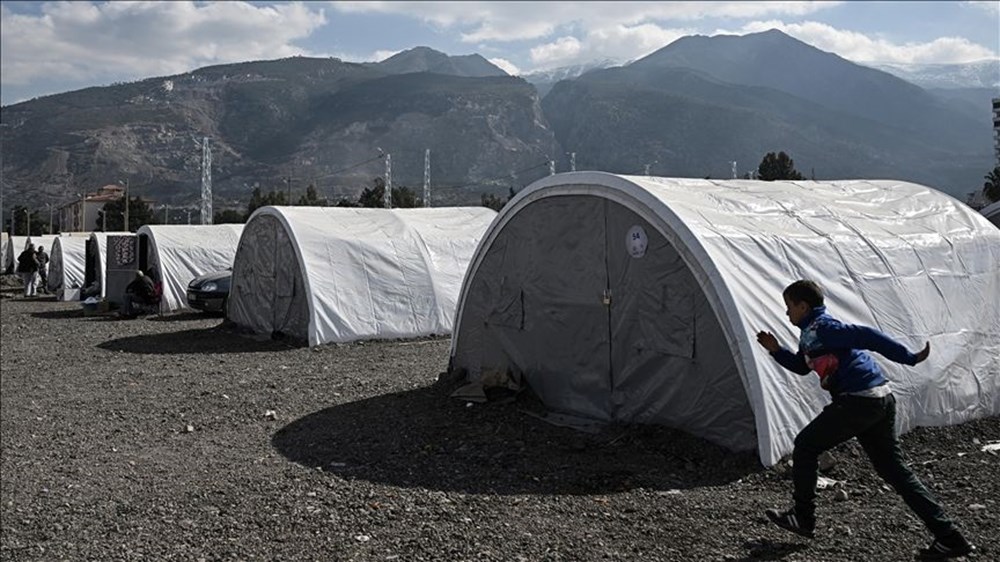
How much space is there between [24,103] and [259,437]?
20459 centimetres

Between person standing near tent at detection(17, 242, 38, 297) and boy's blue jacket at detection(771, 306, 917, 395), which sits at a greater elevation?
boy's blue jacket at detection(771, 306, 917, 395)

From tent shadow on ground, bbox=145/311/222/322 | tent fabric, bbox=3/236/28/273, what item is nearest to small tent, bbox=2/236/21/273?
tent fabric, bbox=3/236/28/273

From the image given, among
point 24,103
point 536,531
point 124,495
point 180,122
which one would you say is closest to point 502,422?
point 536,531

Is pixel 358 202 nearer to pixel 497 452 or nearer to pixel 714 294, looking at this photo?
pixel 497 452

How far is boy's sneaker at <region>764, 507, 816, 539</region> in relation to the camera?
5.55 metres

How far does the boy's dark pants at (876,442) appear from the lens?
204 inches

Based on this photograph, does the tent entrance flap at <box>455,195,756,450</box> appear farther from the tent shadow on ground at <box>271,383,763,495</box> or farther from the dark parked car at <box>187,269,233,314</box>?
the dark parked car at <box>187,269,233,314</box>

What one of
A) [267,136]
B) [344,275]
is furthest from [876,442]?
[267,136]

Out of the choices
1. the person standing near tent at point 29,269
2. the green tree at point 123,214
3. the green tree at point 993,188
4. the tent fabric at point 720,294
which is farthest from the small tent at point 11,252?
the green tree at point 993,188

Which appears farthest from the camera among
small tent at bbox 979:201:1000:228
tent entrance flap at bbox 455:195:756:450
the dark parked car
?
the dark parked car

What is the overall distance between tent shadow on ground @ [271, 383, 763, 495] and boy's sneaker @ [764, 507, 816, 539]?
1.45 metres

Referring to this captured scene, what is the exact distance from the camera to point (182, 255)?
24.9 m

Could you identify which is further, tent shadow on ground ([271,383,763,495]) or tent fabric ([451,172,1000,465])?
tent fabric ([451,172,1000,465])

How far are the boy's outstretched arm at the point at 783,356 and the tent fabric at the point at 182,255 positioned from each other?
70.3ft
